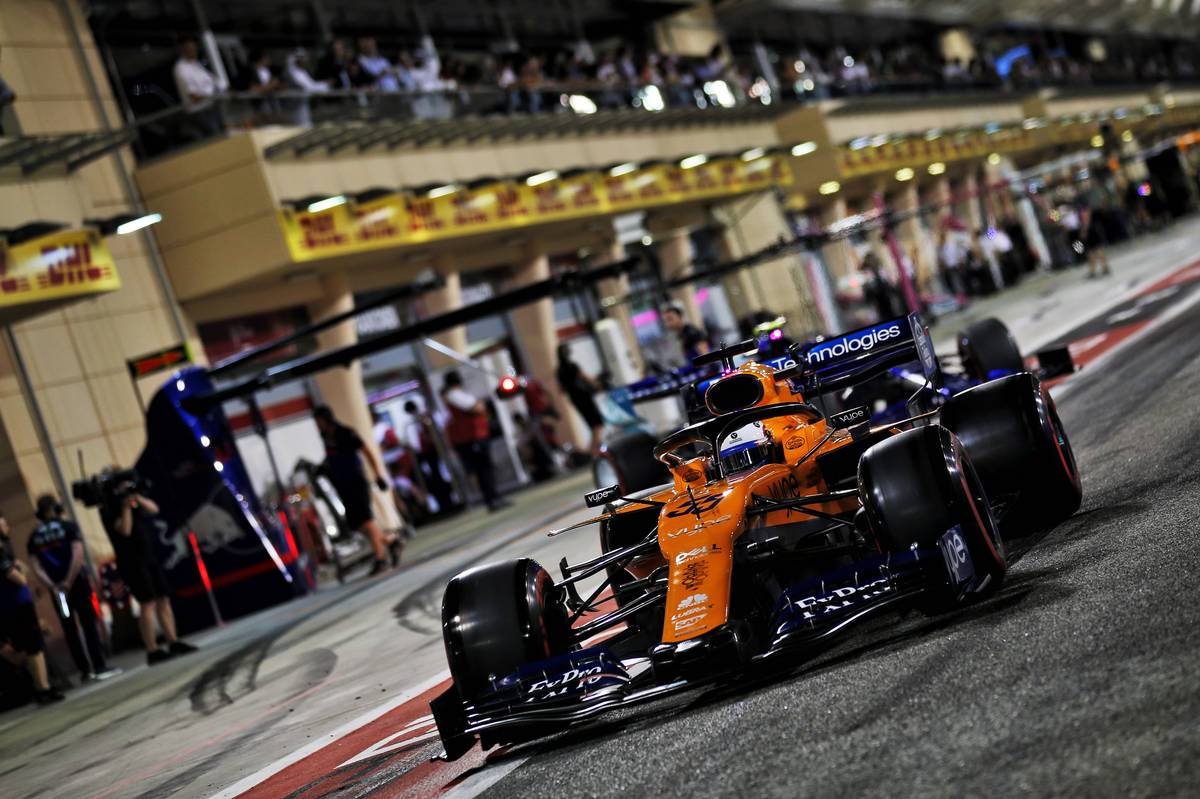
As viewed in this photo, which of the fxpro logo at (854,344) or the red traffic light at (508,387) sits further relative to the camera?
the red traffic light at (508,387)

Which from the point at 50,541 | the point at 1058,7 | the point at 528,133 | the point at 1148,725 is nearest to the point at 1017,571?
the point at 1148,725

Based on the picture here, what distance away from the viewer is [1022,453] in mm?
7848

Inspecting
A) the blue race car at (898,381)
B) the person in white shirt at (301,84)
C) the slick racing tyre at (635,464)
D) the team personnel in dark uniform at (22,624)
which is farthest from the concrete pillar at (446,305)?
the slick racing tyre at (635,464)

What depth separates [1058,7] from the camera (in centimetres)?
6253

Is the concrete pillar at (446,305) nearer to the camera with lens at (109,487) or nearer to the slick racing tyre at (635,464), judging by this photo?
the camera with lens at (109,487)

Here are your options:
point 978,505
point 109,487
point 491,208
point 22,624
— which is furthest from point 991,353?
point 491,208

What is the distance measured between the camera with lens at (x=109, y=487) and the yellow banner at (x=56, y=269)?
2.35 m

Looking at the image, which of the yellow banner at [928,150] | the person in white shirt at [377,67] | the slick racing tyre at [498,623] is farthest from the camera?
the yellow banner at [928,150]

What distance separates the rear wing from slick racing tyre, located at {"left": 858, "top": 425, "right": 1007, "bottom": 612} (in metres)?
2.65

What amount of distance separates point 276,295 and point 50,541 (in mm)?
8880

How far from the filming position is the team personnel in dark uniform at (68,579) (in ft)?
49.5

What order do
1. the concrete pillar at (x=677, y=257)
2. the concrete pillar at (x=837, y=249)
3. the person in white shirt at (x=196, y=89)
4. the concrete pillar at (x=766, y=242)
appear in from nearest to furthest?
the person in white shirt at (x=196, y=89), the concrete pillar at (x=677, y=257), the concrete pillar at (x=766, y=242), the concrete pillar at (x=837, y=249)

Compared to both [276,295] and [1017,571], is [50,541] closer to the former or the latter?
[276,295]

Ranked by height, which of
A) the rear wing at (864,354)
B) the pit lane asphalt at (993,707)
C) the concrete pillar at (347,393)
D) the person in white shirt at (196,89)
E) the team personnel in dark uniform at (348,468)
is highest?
the person in white shirt at (196,89)
